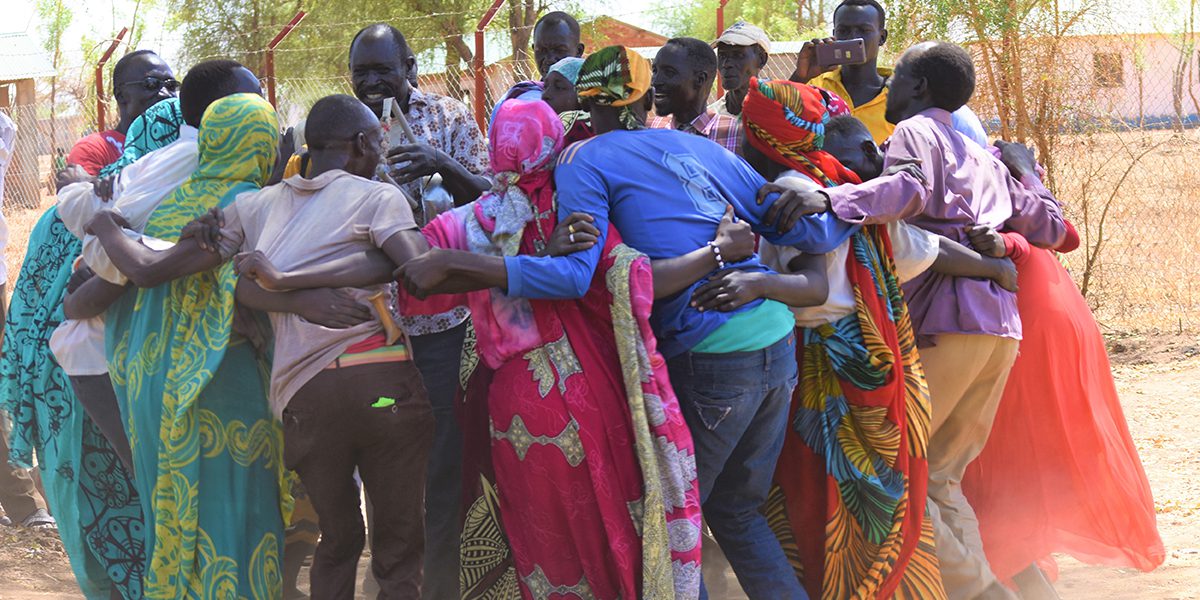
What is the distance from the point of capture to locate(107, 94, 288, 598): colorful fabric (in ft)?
12.6

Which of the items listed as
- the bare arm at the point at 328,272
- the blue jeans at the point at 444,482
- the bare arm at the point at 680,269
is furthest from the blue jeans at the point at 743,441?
the blue jeans at the point at 444,482

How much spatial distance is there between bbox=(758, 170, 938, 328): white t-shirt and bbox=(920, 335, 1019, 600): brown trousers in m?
0.40

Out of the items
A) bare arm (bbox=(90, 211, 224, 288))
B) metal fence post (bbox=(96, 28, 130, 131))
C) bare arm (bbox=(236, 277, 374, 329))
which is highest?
metal fence post (bbox=(96, 28, 130, 131))

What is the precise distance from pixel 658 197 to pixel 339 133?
94 cm

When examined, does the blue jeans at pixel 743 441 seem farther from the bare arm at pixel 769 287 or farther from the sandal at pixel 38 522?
the sandal at pixel 38 522

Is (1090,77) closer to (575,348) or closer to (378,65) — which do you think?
(378,65)

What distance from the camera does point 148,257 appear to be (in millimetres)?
3777

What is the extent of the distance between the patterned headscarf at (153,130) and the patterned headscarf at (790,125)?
1.99 meters

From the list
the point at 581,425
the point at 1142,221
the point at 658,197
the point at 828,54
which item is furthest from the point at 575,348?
the point at 1142,221

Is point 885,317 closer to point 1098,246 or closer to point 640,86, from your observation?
point 640,86

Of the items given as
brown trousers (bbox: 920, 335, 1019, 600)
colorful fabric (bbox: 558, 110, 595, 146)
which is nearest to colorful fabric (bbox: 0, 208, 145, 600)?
colorful fabric (bbox: 558, 110, 595, 146)

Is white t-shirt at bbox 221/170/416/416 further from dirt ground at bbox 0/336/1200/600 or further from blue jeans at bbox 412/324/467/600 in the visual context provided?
dirt ground at bbox 0/336/1200/600

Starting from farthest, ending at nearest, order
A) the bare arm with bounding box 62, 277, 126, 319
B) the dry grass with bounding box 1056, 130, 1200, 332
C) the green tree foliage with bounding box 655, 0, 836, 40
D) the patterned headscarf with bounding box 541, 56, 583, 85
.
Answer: the green tree foliage with bounding box 655, 0, 836, 40 → the dry grass with bounding box 1056, 130, 1200, 332 → the patterned headscarf with bounding box 541, 56, 583, 85 → the bare arm with bounding box 62, 277, 126, 319

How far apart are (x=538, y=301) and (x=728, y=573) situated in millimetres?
2396
